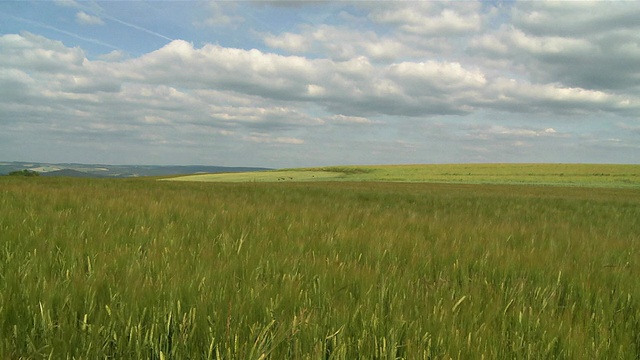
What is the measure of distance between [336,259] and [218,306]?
1127mm

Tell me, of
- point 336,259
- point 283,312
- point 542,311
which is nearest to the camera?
point 283,312

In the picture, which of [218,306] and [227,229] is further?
[227,229]

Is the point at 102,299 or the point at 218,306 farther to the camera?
the point at 102,299

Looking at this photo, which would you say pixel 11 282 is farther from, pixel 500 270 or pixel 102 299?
pixel 500 270

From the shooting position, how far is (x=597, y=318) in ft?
6.55

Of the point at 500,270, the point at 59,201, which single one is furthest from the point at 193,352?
the point at 59,201

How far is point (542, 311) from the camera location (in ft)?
6.85

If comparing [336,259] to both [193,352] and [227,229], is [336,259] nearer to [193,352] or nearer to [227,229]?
[193,352]

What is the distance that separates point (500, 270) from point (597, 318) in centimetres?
84

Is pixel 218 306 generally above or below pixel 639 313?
above

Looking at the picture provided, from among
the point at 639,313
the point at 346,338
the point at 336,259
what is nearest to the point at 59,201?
the point at 336,259

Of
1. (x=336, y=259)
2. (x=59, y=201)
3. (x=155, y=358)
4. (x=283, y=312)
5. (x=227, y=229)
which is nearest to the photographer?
(x=155, y=358)

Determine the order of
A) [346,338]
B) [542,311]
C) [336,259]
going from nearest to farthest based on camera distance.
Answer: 1. [346,338]
2. [542,311]
3. [336,259]

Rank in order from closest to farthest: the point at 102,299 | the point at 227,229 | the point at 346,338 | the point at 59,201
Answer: the point at 346,338 < the point at 102,299 < the point at 227,229 < the point at 59,201
